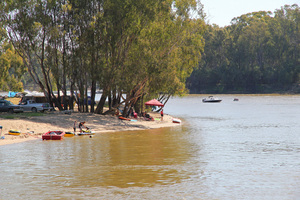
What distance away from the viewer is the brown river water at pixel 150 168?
722 inches

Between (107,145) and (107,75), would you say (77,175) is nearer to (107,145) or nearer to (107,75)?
(107,145)

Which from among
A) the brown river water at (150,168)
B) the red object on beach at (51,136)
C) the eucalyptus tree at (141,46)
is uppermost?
Answer: the eucalyptus tree at (141,46)

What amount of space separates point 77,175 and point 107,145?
443 inches

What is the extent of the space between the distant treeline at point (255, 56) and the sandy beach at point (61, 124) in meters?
124

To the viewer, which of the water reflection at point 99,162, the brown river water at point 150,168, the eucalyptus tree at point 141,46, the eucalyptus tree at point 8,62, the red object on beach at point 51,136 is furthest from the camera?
the eucalyptus tree at point 8,62

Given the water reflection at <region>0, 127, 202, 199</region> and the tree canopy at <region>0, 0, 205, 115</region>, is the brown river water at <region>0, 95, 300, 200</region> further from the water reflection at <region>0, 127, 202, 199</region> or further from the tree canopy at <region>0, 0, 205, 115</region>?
the tree canopy at <region>0, 0, 205, 115</region>

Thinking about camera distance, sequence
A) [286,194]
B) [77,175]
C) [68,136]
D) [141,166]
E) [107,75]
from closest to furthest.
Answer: [286,194], [77,175], [141,166], [68,136], [107,75]

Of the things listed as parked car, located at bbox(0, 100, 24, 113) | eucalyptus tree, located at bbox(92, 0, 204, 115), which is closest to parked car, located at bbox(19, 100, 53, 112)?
parked car, located at bbox(0, 100, 24, 113)

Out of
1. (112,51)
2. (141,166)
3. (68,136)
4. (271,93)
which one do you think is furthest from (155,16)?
(271,93)

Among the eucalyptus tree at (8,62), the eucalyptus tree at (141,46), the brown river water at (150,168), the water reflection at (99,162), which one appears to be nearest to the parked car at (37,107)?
the eucalyptus tree at (141,46)

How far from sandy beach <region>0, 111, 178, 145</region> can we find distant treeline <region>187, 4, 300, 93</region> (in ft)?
407

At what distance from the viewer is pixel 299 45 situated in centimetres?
16700

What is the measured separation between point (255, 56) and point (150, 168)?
157726mm

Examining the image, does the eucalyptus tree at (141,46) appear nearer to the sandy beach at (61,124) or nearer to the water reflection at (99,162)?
the sandy beach at (61,124)
